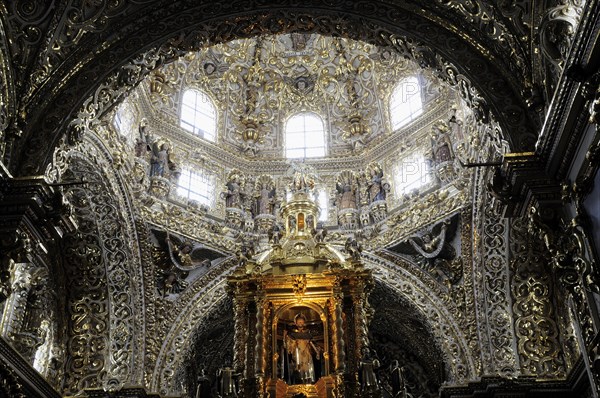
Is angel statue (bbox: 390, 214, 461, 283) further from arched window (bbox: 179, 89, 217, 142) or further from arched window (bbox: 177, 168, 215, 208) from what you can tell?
arched window (bbox: 179, 89, 217, 142)

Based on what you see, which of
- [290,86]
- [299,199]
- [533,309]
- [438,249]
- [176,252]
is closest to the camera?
[533,309]

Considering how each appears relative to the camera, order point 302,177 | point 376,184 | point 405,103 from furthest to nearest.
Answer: point 405,103 → point 376,184 → point 302,177

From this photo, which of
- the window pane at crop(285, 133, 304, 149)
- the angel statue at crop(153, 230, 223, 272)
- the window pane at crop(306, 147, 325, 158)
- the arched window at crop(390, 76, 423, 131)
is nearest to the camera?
the angel statue at crop(153, 230, 223, 272)

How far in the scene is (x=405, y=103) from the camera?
62.2ft

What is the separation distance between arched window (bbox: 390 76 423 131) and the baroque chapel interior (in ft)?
0.32

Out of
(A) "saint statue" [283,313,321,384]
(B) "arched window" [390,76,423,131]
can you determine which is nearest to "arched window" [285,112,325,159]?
(B) "arched window" [390,76,423,131]

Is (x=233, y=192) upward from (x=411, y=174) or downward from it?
downward

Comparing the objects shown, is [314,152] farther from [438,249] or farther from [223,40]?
[223,40]

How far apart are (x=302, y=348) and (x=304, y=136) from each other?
22.9 feet

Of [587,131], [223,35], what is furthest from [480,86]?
[223,35]

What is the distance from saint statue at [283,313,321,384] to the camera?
14.7m

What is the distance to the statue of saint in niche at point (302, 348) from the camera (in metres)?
14.7

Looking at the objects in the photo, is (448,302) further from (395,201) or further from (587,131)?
(587,131)

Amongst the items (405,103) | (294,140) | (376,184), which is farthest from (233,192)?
(405,103)
